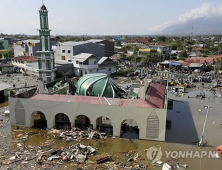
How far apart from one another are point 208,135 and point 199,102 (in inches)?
426

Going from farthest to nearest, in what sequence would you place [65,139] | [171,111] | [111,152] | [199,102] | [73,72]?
[73,72], [199,102], [171,111], [65,139], [111,152]

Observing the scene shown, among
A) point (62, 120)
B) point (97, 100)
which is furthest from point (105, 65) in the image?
point (97, 100)

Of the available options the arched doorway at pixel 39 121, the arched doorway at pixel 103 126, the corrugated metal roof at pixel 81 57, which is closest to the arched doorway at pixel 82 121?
the arched doorway at pixel 103 126

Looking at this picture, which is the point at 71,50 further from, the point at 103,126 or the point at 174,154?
the point at 174,154

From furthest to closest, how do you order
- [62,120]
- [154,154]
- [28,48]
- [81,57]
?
[28,48], [81,57], [62,120], [154,154]

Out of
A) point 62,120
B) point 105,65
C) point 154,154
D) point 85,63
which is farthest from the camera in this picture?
point 105,65

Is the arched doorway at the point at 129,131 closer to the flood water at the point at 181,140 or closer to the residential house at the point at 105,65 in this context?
the flood water at the point at 181,140

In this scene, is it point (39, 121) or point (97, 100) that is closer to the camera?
point (97, 100)

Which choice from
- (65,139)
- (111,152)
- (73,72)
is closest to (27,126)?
(65,139)

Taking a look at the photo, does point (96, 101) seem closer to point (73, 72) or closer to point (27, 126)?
point (27, 126)

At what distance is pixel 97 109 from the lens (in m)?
18.4

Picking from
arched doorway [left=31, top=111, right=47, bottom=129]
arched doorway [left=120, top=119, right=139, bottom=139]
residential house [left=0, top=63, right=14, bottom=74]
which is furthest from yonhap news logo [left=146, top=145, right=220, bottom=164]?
residential house [left=0, top=63, right=14, bottom=74]

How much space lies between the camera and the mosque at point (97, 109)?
17781 mm

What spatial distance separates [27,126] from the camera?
2034 cm
